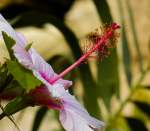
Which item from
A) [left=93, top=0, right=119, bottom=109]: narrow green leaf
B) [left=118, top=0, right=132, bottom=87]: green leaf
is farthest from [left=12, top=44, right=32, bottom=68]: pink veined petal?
[left=118, top=0, right=132, bottom=87]: green leaf

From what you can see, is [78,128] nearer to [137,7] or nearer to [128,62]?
[128,62]

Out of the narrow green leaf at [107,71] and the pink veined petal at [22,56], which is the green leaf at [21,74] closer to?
the pink veined petal at [22,56]

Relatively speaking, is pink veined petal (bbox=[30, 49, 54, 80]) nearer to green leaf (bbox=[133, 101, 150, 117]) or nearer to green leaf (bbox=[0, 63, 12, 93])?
green leaf (bbox=[0, 63, 12, 93])

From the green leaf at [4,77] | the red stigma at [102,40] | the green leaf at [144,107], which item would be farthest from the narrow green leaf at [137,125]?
the green leaf at [4,77]

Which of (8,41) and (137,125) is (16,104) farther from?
(137,125)

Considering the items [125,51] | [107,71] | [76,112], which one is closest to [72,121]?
[76,112]
